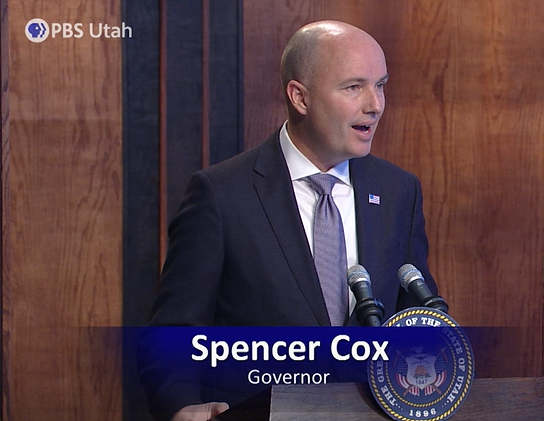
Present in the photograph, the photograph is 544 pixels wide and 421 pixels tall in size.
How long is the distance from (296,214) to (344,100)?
21 cm

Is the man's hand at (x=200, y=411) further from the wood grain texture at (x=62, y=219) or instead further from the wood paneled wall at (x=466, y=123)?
the wood paneled wall at (x=466, y=123)

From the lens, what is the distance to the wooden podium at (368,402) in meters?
0.94

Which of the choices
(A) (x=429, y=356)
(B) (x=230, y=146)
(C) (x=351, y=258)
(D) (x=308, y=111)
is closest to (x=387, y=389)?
(A) (x=429, y=356)

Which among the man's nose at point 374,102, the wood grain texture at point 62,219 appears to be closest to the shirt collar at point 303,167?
the man's nose at point 374,102

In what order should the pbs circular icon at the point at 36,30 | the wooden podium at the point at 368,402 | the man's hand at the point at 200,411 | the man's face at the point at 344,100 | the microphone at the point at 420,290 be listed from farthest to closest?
the pbs circular icon at the point at 36,30 < the man's face at the point at 344,100 < the man's hand at the point at 200,411 < the microphone at the point at 420,290 < the wooden podium at the point at 368,402

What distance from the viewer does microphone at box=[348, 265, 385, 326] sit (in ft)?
3.49

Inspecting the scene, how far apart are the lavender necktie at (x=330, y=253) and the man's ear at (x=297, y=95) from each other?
125mm

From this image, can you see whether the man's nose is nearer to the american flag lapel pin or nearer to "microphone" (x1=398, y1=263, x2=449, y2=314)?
the american flag lapel pin

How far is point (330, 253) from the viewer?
147cm

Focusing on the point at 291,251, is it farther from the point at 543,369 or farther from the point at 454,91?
the point at 543,369

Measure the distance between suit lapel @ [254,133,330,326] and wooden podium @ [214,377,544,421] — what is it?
0.48 meters

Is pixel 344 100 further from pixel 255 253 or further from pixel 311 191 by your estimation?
pixel 255 253

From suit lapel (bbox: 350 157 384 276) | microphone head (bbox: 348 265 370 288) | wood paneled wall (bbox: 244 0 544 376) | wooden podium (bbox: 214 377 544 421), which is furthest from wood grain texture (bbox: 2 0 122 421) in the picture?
wooden podium (bbox: 214 377 544 421)

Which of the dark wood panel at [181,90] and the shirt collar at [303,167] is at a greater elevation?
the dark wood panel at [181,90]
